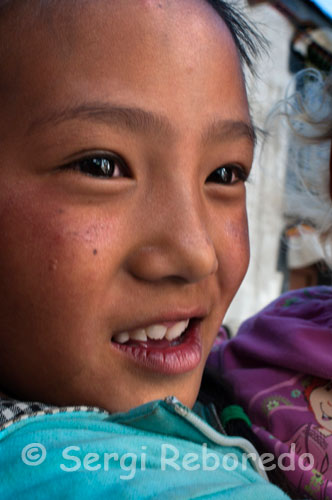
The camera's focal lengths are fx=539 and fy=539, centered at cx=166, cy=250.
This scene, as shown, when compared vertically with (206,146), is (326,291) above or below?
below

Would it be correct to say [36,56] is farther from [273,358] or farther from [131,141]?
[273,358]

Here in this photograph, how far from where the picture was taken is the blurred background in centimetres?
193

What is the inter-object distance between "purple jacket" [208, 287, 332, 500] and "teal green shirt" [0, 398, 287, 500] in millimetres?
242

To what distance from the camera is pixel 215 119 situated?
2.65 feet

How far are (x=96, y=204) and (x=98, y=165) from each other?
2.3 inches

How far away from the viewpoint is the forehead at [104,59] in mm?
721

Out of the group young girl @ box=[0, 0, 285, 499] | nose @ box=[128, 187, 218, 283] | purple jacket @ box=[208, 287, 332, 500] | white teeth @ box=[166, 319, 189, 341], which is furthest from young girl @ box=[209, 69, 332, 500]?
nose @ box=[128, 187, 218, 283]

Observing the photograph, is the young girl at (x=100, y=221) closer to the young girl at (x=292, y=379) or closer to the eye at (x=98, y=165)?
the eye at (x=98, y=165)

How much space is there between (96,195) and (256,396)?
→ 53 centimetres

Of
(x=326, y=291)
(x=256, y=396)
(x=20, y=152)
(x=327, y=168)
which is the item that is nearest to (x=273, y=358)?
(x=256, y=396)

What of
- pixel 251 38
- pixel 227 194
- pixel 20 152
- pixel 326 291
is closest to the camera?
pixel 20 152

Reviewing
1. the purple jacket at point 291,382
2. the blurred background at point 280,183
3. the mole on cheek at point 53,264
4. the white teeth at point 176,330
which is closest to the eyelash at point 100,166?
the mole on cheek at point 53,264

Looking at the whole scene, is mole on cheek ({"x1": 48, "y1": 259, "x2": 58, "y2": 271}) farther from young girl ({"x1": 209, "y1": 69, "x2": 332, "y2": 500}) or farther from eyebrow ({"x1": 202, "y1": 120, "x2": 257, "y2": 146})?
young girl ({"x1": 209, "y1": 69, "x2": 332, "y2": 500})

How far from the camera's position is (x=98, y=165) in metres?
0.74
